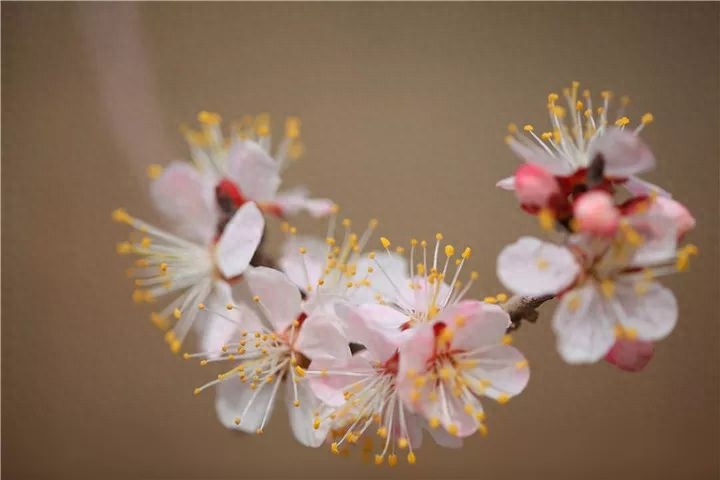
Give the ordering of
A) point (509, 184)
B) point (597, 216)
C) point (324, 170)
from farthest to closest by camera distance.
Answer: point (324, 170) → point (509, 184) → point (597, 216)

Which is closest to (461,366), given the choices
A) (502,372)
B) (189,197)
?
(502,372)

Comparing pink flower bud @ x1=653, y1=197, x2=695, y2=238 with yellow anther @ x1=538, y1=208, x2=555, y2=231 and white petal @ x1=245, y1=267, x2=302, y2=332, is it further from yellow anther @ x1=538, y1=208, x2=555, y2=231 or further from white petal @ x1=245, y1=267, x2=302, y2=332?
white petal @ x1=245, y1=267, x2=302, y2=332

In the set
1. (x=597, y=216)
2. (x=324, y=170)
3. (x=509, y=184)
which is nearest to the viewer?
(x=597, y=216)

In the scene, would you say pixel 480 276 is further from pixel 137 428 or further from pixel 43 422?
pixel 43 422

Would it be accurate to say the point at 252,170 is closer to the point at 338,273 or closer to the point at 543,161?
the point at 338,273

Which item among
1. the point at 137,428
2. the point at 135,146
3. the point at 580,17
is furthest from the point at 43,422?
the point at 580,17

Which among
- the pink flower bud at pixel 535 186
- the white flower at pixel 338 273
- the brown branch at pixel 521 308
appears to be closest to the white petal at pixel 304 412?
the white flower at pixel 338 273

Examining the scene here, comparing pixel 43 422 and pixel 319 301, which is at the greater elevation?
pixel 319 301
